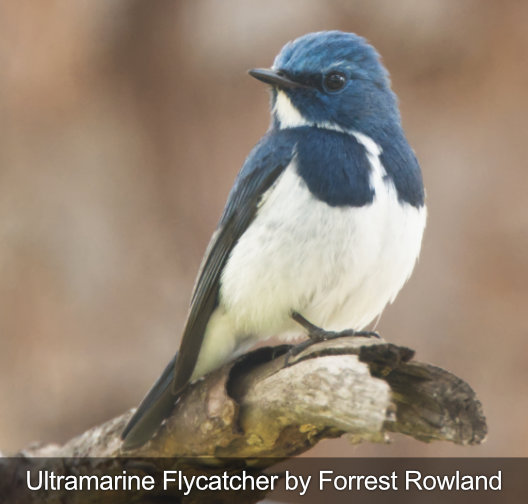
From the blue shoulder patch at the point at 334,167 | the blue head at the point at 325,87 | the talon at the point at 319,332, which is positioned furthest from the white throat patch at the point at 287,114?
the talon at the point at 319,332

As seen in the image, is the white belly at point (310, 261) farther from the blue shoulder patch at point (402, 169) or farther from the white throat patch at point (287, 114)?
the white throat patch at point (287, 114)

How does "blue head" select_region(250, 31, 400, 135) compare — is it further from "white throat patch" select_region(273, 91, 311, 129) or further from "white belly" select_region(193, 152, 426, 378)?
"white belly" select_region(193, 152, 426, 378)

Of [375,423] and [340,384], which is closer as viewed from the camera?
[375,423]

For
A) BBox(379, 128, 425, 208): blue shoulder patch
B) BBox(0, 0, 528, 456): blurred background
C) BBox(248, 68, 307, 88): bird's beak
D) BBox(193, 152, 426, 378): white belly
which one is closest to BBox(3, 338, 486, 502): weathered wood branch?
BBox(193, 152, 426, 378): white belly

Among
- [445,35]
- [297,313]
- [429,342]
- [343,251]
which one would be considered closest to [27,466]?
[297,313]

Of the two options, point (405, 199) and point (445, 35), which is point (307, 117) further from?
point (445, 35)

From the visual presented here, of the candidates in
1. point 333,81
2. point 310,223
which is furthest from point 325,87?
point 310,223

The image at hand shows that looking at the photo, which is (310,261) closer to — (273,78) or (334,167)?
(334,167)

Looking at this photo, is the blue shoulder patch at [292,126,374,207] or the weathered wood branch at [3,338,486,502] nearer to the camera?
the weathered wood branch at [3,338,486,502]
